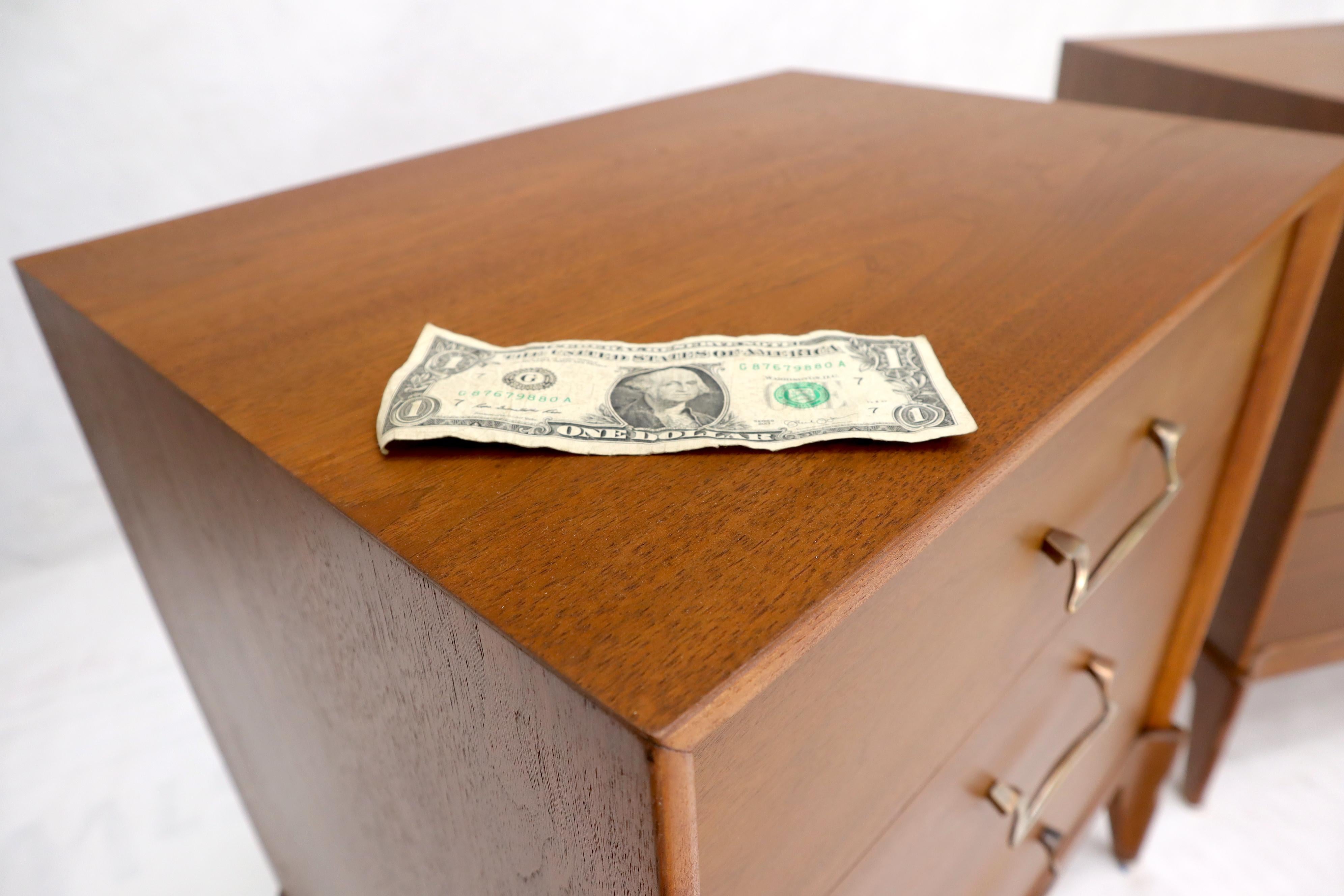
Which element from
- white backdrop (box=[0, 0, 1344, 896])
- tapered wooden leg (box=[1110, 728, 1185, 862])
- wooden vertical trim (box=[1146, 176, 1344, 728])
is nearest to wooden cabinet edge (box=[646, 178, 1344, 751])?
wooden vertical trim (box=[1146, 176, 1344, 728])

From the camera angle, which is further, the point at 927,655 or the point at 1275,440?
the point at 1275,440

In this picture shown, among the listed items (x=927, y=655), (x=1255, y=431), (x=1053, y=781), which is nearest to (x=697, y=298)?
(x=927, y=655)

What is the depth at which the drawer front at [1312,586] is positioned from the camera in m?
1.16

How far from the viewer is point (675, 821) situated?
0.34 meters

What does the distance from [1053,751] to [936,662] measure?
0.36 m

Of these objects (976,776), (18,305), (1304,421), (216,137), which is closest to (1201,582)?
(1304,421)

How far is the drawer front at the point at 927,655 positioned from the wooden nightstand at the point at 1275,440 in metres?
0.36

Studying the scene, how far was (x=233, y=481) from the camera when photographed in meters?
0.54

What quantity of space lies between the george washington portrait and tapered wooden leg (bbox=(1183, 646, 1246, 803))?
3.57ft

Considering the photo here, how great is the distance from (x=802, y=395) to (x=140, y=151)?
1.77 meters

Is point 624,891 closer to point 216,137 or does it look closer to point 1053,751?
point 1053,751

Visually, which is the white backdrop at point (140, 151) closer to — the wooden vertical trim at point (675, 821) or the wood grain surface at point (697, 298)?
the wood grain surface at point (697, 298)

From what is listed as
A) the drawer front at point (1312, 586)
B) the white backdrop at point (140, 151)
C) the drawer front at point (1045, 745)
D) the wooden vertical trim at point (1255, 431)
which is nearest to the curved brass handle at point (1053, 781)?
the drawer front at point (1045, 745)

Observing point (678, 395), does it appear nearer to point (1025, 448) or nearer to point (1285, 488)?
point (1025, 448)
